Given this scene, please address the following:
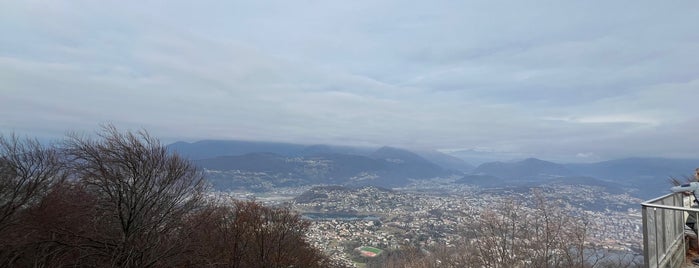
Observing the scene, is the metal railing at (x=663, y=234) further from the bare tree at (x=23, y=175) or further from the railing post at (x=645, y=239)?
the bare tree at (x=23, y=175)

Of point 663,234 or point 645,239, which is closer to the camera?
point 645,239

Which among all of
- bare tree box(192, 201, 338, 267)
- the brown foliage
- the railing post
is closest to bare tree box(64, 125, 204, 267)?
the brown foliage

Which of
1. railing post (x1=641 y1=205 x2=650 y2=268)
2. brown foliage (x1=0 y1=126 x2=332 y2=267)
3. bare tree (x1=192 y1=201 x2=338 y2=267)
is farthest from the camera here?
bare tree (x1=192 y1=201 x2=338 y2=267)

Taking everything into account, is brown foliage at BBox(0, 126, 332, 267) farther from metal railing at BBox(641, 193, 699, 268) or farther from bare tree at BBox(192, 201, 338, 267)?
metal railing at BBox(641, 193, 699, 268)

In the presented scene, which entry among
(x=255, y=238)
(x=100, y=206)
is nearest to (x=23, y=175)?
(x=100, y=206)

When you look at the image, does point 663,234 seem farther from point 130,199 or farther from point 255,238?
point 255,238

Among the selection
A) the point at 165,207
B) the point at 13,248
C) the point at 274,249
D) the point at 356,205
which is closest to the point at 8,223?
the point at 13,248

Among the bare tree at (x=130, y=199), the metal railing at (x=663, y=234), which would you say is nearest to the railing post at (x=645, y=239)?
the metal railing at (x=663, y=234)
